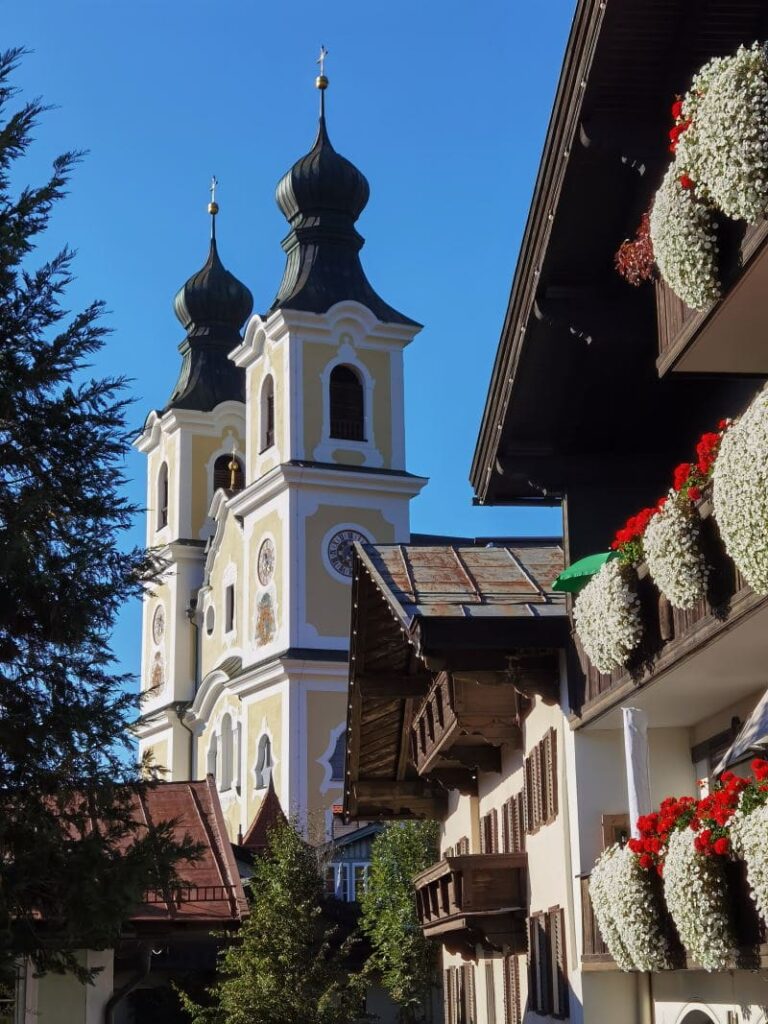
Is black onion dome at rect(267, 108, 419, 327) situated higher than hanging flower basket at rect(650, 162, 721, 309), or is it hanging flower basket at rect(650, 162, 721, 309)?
black onion dome at rect(267, 108, 419, 327)

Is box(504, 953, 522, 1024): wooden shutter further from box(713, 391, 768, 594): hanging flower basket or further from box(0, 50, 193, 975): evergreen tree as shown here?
box(713, 391, 768, 594): hanging flower basket

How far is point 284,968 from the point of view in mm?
24875

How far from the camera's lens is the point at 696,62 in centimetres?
1129

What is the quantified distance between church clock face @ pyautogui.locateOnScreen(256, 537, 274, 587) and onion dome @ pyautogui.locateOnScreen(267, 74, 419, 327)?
6.97 m

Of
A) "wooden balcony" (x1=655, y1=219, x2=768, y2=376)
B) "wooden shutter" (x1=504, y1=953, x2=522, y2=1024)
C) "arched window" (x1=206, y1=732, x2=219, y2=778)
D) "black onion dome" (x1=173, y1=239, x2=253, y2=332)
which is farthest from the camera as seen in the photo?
"black onion dome" (x1=173, y1=239, x2=253, y2=332)

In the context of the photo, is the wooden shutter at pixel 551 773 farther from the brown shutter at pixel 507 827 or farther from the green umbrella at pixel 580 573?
the brown shutter at pixel 507 827

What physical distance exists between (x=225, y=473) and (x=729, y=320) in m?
52.8

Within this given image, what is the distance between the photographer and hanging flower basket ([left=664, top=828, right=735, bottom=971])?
979 cm

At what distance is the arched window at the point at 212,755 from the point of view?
56875mm

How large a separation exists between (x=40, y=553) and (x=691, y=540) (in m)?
→ 5.89

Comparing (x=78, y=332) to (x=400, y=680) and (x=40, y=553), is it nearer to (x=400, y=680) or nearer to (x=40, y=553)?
(x=40, y=553)

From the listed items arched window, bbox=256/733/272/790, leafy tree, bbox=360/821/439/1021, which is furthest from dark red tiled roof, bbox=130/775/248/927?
arched window, bbox=256/733/272/790

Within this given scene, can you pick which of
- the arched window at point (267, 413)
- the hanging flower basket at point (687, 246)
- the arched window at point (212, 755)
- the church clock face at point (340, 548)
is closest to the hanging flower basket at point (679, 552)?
the hanging flower basket at point (687, 246)

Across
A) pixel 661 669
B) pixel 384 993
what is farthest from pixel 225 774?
pixel 661 669
